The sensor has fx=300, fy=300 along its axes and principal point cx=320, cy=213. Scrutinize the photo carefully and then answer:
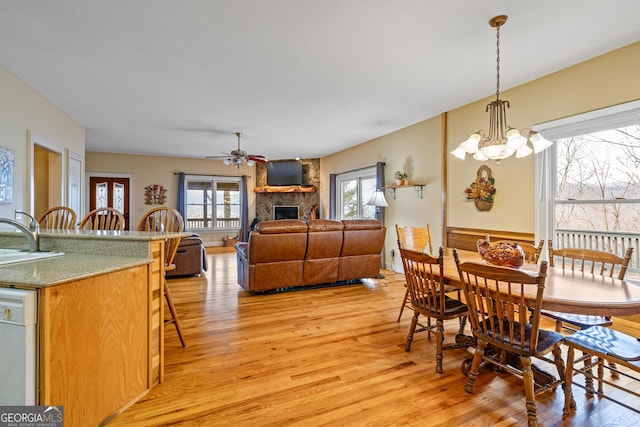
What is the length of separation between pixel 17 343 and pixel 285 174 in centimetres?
767

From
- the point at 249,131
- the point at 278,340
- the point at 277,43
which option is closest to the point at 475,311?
the point at 278,340

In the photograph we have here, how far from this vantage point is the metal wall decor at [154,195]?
8297mm

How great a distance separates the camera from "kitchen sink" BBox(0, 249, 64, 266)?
172cm

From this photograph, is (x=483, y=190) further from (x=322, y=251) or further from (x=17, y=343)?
(x=17, y=343)

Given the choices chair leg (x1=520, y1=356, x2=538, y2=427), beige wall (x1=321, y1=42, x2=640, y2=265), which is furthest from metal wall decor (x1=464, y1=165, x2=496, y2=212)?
chair leg (x1=520, y1=356, x2=538, y2=427)

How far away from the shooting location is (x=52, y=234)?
205 centimetres

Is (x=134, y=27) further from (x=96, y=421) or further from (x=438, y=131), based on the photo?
(x=438, y=131)

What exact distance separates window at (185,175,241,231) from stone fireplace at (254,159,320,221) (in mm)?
696

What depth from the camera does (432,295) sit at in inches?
89.3

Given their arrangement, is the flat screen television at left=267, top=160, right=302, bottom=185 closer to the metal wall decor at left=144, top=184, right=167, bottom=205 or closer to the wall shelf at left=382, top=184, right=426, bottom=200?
the metal wall decor at left=144, top=184, right=167, bottom=205

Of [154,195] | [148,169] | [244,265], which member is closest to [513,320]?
[244,265]

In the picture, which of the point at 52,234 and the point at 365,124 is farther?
the point at 365,124

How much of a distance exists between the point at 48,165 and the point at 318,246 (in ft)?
14.5

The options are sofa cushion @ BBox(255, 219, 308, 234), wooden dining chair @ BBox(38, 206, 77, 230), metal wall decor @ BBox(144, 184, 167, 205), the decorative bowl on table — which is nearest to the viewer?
the decorative bowl on table
